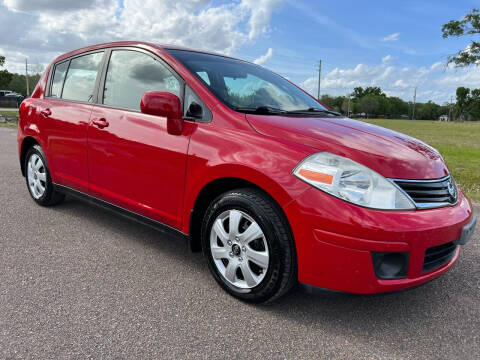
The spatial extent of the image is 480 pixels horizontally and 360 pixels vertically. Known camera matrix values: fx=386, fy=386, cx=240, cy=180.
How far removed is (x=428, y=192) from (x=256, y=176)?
100cm

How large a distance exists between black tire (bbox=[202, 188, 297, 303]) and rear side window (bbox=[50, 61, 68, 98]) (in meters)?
2.60

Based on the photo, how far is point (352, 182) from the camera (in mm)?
2084

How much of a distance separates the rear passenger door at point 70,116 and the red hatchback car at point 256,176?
21mm

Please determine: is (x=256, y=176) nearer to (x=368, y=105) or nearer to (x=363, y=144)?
(x=363, y=144)

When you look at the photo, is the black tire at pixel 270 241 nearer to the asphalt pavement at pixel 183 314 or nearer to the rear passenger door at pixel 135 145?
the asphalt pavement at pixel 183 314

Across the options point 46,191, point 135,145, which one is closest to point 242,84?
point 135,145

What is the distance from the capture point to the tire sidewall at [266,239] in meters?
2.21

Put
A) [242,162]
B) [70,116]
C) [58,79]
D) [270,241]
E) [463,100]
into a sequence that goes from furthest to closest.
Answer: [463,100] → [58,79] → [70,116] → [242,162] → [270,241]

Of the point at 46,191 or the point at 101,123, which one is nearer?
the point at 101,123

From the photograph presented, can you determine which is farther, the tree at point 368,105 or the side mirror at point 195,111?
the tree at point 368,105

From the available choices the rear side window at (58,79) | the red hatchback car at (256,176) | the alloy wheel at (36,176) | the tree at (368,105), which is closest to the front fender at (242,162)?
the red hatchback car at (256,176)

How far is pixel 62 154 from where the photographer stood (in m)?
3.72

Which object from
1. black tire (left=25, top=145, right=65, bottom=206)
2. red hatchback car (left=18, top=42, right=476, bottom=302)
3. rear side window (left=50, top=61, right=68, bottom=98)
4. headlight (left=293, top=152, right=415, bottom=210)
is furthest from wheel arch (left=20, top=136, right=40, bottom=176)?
headlight (left=293, top=152, right=415, bottom=210)

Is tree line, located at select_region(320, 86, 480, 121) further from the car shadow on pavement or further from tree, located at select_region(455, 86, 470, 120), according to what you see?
the car shadow on pavement
